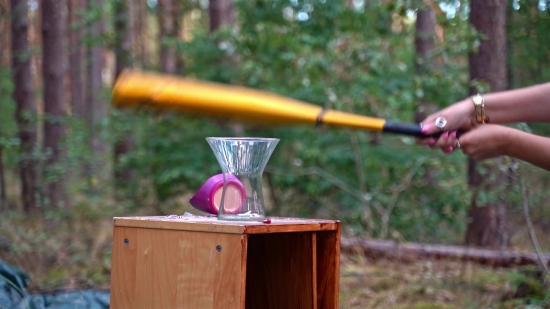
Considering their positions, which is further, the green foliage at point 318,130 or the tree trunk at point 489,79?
the green foliage at point 318,130

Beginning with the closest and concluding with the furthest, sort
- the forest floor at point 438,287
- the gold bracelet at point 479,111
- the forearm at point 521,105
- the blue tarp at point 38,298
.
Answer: the forearm at point 521,105 < the gold bracelet at point 479,111 < the blue tarp at point 38,298 < the forest floor at point 438,287

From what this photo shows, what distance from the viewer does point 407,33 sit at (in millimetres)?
9891

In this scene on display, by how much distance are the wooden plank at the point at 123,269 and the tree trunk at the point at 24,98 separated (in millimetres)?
5119

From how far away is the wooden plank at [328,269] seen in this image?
3.20 meters

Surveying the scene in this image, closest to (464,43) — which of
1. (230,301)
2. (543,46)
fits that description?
(543,46)

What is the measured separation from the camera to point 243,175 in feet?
10.4

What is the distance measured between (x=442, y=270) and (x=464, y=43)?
2.19m

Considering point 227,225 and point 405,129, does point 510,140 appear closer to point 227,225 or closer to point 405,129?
point 405,129

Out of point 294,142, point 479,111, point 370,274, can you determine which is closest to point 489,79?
point 370,274

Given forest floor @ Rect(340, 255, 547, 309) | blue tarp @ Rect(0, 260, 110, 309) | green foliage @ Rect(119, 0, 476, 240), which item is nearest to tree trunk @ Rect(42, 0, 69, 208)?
green foliage @ Rect(119, 0, 476, 240)

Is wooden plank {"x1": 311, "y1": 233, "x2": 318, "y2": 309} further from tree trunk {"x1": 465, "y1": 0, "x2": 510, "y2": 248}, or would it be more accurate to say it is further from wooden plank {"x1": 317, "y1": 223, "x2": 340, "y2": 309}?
tree trunk {"x1": 465, "y1": 0, "x2": 510, "y2": 248}

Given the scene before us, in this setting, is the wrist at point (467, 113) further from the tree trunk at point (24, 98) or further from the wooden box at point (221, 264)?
the tree trunk at point (24, 98)

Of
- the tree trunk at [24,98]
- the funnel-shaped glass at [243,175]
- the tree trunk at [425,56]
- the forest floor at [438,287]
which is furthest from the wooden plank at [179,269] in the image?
the tree trunk at [24,98]

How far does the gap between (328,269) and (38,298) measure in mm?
2121
